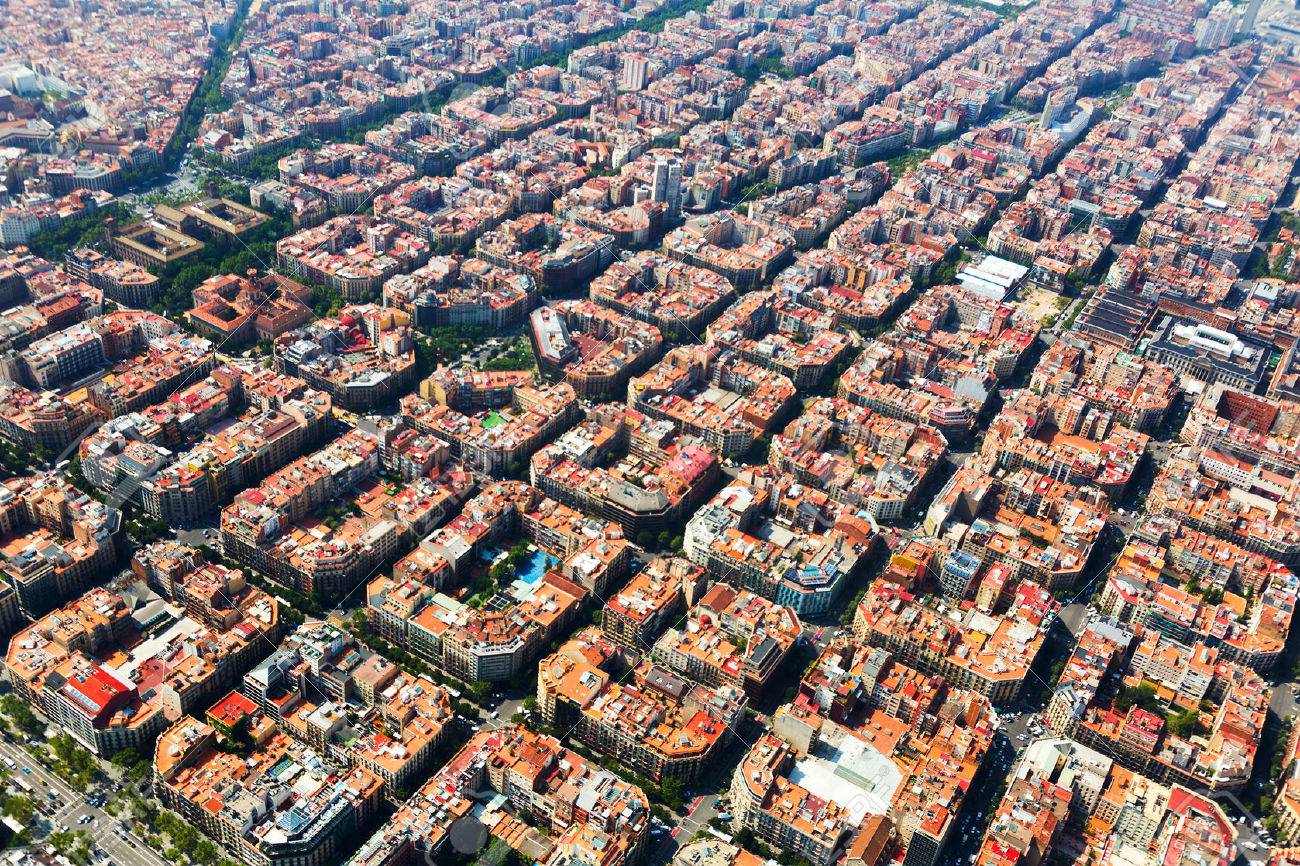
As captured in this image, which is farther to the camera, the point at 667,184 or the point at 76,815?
the point at 667,184

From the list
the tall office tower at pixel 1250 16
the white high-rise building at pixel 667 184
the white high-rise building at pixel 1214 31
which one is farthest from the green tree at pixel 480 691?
the tall office tower at pixel 1250 16

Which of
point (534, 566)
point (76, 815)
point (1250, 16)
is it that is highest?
point (76, 815)

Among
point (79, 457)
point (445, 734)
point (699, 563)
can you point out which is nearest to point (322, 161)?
point (79, 457)

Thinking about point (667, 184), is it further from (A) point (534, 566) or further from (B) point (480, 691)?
(B) point (480, 691)

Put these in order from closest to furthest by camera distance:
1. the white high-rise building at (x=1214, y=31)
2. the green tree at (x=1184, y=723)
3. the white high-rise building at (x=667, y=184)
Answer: the green tree at (x=1184, y=723)
the white high-rise building at (x=667, y=184)
the white high-rise building at (x=1214, y=31)

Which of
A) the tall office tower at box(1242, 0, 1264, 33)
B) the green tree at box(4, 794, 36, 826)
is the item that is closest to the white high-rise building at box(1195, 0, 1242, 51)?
the tall office tower at box(1242, 0, 1264, 33)

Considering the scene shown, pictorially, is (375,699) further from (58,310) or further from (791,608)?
(58,310)

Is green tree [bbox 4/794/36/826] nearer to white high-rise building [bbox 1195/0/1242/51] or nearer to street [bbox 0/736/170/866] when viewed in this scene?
street [bbox 0/736/170/866]

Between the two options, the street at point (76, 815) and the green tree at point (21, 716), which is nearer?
the street at point (76, 815)

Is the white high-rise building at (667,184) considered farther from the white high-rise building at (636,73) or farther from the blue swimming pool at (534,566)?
the blue swimming pool at (534,566)

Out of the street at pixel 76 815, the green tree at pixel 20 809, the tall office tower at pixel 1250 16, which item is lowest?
the tall office tower at pixel 1250 16

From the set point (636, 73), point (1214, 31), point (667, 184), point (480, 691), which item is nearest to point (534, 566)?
point (480, 691)
